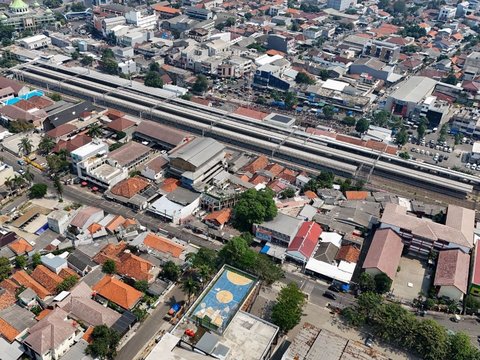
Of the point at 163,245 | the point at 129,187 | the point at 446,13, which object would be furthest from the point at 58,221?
the point at 446,13

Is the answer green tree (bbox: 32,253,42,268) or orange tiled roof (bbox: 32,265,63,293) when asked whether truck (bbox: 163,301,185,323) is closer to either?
orange tiled roof (bbox: 32,265,63,293)

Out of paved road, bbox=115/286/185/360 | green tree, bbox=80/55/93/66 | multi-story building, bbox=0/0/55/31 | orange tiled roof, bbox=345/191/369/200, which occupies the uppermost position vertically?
multi-story building, bbox=0/0/55/31

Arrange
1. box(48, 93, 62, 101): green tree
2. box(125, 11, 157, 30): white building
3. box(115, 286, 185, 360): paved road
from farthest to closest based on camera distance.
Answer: box(125, 11, 157, 30): white building
box(48, 93, 62, 101): green tree
box(115, 286, 185, 360): paved road

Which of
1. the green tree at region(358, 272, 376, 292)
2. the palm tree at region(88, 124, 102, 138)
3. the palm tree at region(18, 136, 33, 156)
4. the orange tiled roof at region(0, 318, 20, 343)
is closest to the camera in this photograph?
the orange tiled roof at region(0, 318, 20, 343)

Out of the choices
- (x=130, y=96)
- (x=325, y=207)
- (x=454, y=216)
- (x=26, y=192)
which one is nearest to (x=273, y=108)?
(x=130, y=96)

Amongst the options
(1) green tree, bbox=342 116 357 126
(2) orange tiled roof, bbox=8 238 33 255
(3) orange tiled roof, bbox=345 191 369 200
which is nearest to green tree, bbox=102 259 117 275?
(2) orange tiled roof, bbox=8 238 33 255

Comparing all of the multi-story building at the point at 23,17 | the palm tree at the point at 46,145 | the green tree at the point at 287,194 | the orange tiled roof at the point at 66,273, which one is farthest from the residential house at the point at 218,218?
the multi-story building at the point at 23,17
